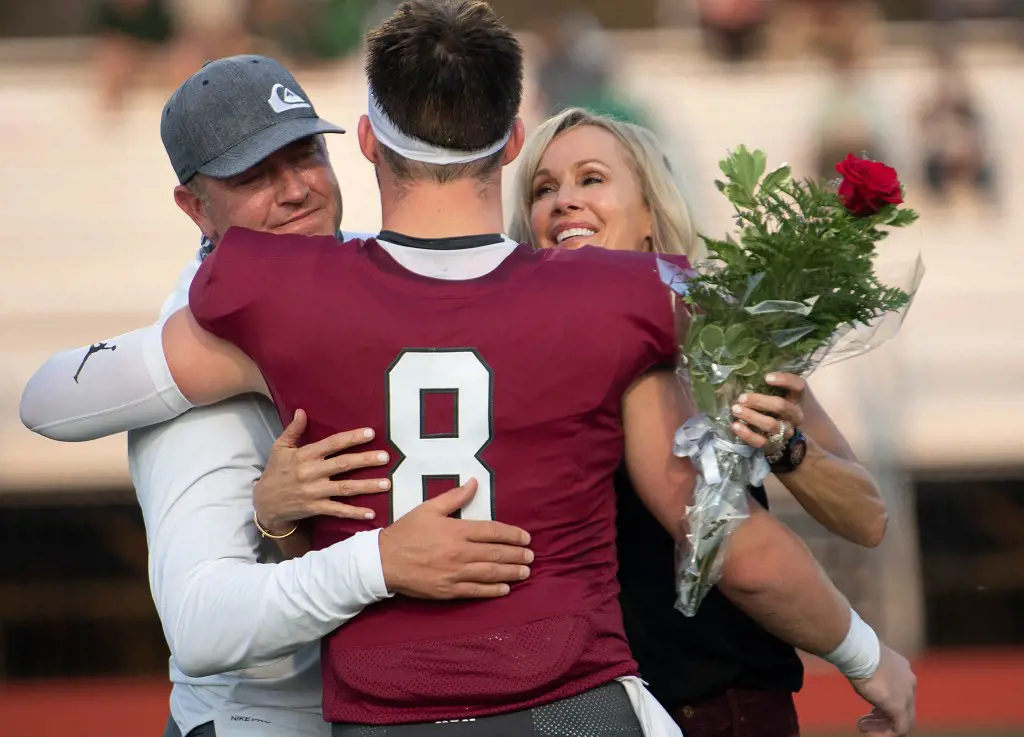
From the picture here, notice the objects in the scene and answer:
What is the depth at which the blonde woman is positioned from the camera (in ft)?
8.26

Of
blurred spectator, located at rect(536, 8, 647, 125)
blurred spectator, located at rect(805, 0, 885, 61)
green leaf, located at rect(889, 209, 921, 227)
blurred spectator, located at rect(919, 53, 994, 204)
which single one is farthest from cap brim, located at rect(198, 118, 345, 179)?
blurred spectator, located at rect(805, 0, 885, 61)

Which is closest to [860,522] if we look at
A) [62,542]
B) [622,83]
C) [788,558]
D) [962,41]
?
[788,558]

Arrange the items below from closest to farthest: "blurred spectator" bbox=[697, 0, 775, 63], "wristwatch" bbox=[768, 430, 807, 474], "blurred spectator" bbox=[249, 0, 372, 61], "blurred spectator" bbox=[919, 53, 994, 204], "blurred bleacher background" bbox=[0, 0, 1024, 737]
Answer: "wristwatch" bbox=[768, 430, 807, 474], "blurred bleacher background" bbox=[0, 0, 1024, 737], "blurred spectator" bbox=[919, 53, 994, 204], "blurred spectator" bbox=[249, 0, 372, 61], "blurred spectator" bbox=[697, 0, 775, 63]

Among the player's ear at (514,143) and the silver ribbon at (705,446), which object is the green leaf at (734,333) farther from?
the player's ear at (514,143)

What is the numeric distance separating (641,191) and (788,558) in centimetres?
102

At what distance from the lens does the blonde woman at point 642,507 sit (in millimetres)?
2518

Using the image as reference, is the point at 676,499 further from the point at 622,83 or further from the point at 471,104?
the point at 622,83

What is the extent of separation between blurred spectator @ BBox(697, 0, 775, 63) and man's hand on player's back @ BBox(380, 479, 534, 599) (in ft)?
32.0

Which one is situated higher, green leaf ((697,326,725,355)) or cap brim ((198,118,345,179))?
cap brim ((198,118,345,179))

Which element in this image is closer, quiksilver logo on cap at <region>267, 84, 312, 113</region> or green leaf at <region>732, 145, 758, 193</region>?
green leaf at <region>732, 145, 758, 193</region>

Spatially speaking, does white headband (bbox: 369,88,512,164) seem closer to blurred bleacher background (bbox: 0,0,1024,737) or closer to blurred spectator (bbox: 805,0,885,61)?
blurred bleacher background (bbox: 0,0,1024,737)

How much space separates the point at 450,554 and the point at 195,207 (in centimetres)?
112

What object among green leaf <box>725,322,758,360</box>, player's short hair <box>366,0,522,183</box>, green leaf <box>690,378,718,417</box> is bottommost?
green leaf <box>690,378,718,417</box>

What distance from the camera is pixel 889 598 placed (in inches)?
351
